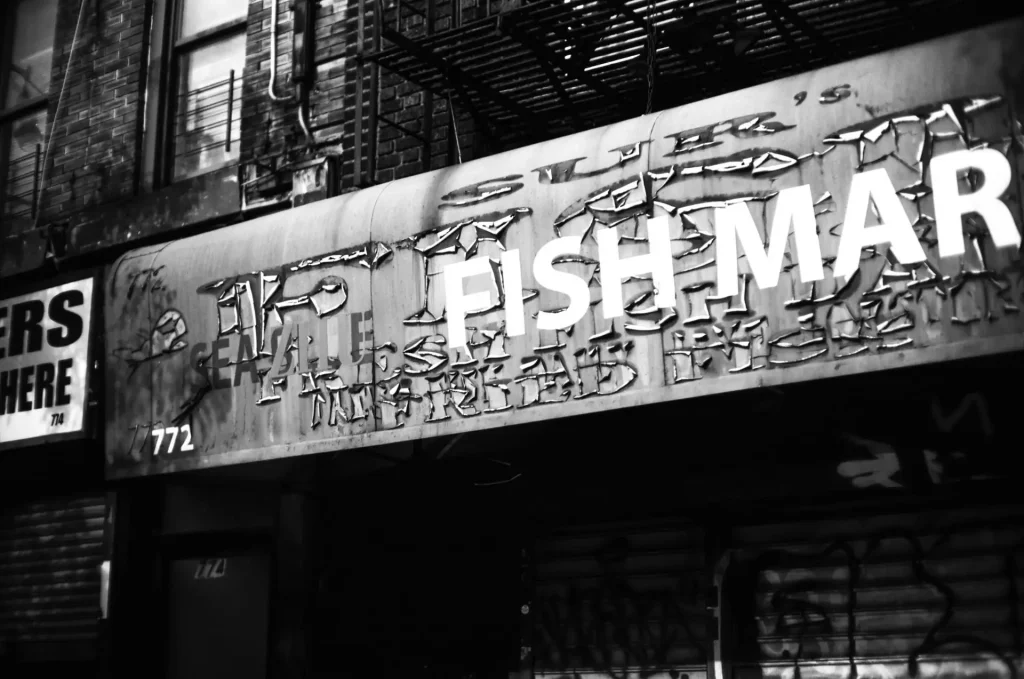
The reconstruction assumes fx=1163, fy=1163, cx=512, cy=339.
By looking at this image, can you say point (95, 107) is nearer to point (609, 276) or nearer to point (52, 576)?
point (52, 576)

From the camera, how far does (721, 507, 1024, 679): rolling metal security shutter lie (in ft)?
20.2

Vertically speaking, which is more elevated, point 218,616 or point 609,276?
point 609,276

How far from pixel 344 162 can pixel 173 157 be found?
2.13 metres

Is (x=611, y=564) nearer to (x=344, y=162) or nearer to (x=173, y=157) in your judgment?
(x=344, y=162)

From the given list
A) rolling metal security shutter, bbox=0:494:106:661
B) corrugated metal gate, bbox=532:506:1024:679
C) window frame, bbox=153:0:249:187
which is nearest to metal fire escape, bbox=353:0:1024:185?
window frame, bbox=153:0:249:187

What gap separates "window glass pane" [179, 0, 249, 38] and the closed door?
15.2 ft

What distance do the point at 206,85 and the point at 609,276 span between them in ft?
17.6

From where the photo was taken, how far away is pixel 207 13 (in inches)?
408

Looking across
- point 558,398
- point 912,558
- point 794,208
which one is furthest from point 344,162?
point 912,558

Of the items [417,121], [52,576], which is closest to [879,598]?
[417,121]

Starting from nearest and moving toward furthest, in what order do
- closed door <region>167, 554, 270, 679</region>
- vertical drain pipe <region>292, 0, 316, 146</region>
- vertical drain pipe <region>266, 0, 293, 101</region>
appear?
closed door <region>167, 554, 270, 679</region>
vertical drain pipe <region>292, 0, 316, 146</region>
vertical drain pipe <region>266, 0, 293, 101</region>

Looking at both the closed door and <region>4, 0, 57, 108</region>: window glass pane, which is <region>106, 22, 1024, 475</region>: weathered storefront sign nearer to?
the closed door

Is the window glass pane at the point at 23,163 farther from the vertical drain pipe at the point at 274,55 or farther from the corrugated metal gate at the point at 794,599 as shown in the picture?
the corrugated metal gate at the point at 794,599

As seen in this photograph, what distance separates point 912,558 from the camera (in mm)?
6473
